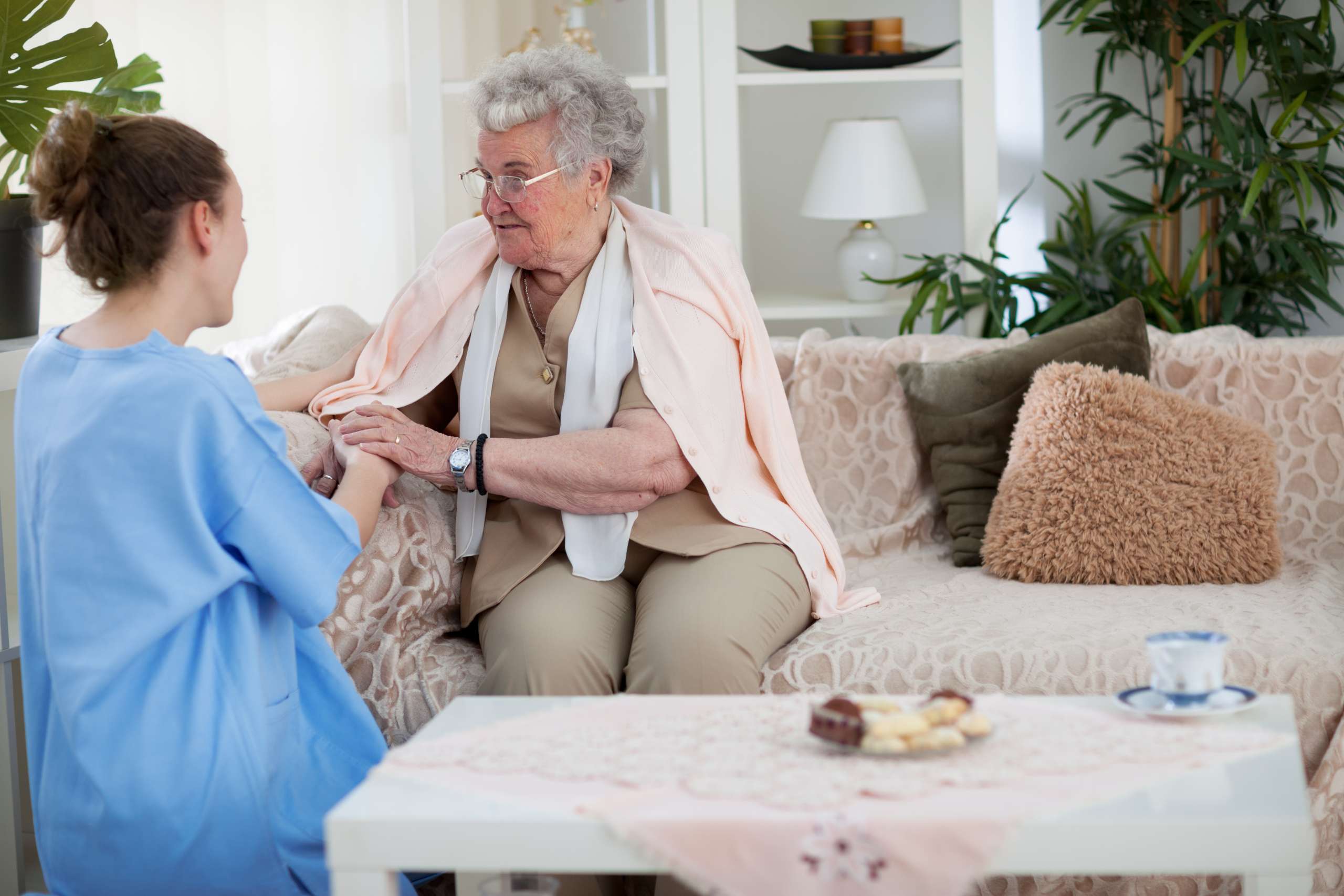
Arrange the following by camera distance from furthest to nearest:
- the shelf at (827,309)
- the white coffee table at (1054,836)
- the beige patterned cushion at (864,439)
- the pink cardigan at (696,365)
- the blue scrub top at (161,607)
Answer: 1. the shelf at (827,309)
2. the beige patterned cushion at (864,439)
3. the pink cardigan at (696,365)
4. the blue scrub top at (161,607)
5. the white coffee table at (1054,836)

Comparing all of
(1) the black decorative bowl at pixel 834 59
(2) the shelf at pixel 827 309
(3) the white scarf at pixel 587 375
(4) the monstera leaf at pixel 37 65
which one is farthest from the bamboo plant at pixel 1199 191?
(4) the monstera leaf at pixel 37 65

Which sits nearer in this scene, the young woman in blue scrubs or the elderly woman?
the young woman in blue scrubs

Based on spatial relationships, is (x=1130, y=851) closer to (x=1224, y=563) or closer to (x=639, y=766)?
(x=639, y=766)

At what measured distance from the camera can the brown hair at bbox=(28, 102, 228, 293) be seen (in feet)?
4.42

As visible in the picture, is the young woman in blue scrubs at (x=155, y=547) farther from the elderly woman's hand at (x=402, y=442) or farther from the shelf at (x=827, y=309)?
the shelf at (x=827, y=309)

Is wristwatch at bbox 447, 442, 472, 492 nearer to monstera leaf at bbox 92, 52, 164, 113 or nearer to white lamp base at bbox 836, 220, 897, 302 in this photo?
monstera leaf at bbox 92, 52, 164, 113

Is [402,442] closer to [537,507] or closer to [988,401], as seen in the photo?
[537,507]

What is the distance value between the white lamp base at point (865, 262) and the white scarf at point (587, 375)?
122 cm

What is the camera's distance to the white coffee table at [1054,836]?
104 cm

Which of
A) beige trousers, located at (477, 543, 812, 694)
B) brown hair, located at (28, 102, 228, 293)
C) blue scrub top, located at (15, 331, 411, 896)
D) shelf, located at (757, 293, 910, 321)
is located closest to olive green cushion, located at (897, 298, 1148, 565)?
beige trousers, located at (477, 543, 812, 694)

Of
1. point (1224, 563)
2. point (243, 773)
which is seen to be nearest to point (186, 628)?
point (243, 773)

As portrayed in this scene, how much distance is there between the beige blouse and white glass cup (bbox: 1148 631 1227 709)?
777 mm

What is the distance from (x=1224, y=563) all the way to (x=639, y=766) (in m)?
1.34

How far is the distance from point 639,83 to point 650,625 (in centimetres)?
171
